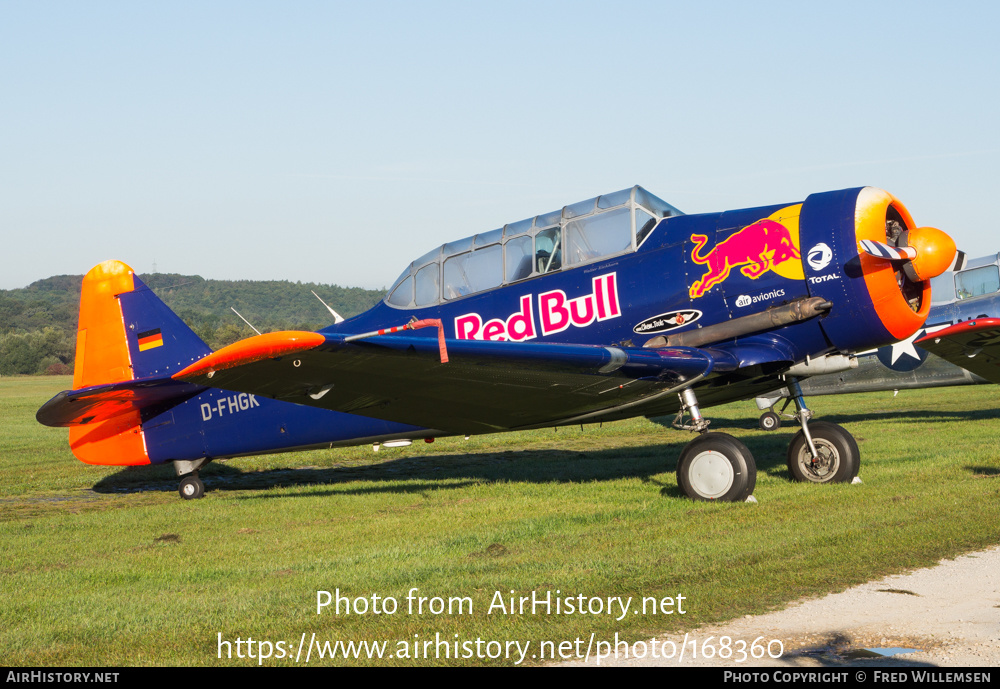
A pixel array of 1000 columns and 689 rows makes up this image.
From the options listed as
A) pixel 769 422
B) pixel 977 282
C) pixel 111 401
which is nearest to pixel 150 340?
pixel 111 401

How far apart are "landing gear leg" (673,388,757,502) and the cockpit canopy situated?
185cm

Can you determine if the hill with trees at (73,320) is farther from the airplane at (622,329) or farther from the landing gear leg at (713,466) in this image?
the landing gear leg at (713,466)

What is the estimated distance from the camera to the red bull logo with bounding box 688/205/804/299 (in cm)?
819

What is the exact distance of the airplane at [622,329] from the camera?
7410 mm

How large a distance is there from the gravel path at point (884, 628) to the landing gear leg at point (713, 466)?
2.74 m

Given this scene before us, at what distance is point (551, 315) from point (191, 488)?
5.31m

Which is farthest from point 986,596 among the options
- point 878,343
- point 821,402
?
point 821,402

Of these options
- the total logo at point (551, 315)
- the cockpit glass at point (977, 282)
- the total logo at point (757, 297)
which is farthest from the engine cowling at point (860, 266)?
the cockpit glass at point (977, 282)

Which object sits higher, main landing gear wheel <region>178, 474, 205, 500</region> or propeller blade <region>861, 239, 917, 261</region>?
propeller blade <region>861, 239, 917, 261</region>

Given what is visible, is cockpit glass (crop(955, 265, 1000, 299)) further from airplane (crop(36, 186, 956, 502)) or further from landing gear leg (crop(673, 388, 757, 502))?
landing gear leg (crop(673, 388, 757, 502))

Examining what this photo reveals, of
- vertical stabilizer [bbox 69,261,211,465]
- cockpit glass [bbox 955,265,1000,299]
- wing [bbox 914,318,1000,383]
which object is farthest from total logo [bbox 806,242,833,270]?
cockpit glass [bbox 955,265,1000,299]

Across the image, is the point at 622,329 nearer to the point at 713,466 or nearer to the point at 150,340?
the point at 713,466

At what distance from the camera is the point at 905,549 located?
6.00m

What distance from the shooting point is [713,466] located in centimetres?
823
